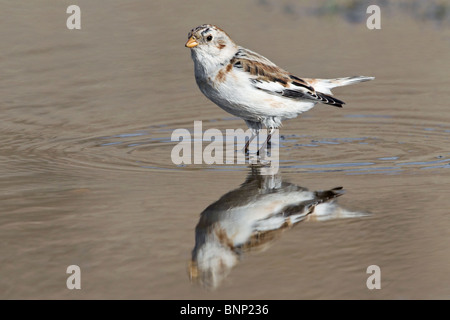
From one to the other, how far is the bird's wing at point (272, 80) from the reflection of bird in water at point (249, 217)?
1254mm

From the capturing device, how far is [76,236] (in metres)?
5.14

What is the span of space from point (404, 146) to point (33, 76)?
16.6ft

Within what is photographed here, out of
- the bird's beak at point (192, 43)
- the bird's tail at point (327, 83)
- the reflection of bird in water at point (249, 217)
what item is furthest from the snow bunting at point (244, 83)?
the reflection of bird in water at point (249, 217)

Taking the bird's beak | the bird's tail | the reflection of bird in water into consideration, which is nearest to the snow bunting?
the bird's beak

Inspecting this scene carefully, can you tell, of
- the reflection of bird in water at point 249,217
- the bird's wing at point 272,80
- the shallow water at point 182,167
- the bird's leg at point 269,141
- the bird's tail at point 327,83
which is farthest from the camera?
the bird's tail at point 327,83

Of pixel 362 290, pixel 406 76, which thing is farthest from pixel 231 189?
pixel 406 76

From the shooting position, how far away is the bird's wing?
24.3 feet

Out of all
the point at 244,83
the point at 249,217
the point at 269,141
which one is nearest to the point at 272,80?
the point at 244,83

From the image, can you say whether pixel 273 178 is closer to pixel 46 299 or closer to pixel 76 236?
pixel 76 236

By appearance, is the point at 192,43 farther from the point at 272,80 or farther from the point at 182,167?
the point at 182,167

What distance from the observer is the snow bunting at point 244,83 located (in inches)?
288

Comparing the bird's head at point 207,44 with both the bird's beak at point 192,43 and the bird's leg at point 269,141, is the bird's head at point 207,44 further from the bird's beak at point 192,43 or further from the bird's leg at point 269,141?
the bird's leg at point 269,141

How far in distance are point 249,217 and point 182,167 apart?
1461 millimetres
